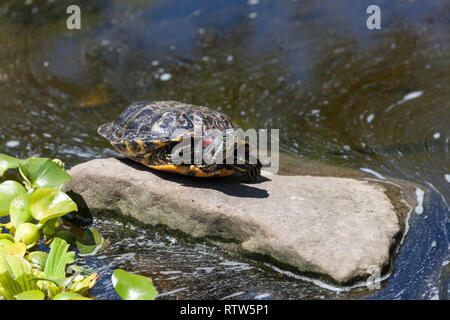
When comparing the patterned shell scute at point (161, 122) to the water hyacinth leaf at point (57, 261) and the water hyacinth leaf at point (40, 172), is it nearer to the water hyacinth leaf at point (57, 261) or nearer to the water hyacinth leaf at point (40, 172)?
the water hyacinth leaf at point (40, 172)

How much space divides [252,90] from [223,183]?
276 centimetres

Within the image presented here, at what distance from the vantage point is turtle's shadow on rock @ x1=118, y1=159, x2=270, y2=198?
3.53 m

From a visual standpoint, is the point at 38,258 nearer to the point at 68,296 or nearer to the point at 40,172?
the point at 68,296

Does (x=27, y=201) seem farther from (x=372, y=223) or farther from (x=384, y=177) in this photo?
(x=384, y=177)

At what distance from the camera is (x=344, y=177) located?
13.6 ft

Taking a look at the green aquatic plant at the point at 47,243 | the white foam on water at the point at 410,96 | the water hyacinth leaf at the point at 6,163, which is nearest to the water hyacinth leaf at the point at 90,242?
the green aquatic plant at the point at 47,243

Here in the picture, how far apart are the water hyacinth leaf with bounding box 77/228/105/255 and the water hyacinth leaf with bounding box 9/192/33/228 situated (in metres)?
0.39

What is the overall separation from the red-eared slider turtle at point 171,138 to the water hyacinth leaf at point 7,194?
2.58 feet

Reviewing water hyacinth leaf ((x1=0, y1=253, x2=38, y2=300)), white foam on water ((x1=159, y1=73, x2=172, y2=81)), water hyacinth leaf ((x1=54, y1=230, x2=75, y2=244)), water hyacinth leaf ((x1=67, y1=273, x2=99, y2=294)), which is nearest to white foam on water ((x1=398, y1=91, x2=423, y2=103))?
white foam on water ((x1=159, y1=73, x2=172, y2=81))

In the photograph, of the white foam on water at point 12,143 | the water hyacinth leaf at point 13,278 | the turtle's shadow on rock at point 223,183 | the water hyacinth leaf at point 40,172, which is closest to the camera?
the water hyacinth leaf at point 13,278

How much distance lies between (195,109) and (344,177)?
1394 mm

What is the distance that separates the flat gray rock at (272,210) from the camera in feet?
9.73

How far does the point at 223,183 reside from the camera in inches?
146
